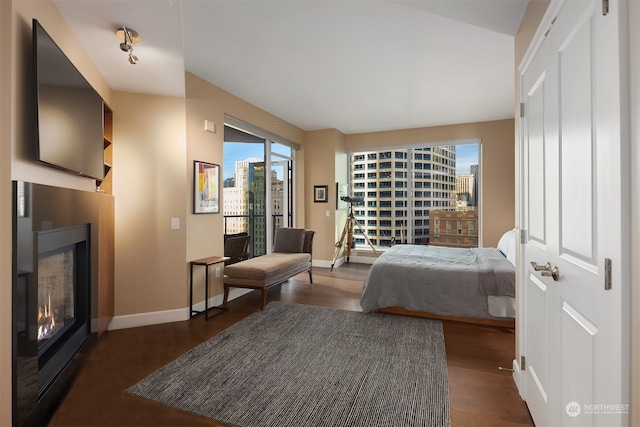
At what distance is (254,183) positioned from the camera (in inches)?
192

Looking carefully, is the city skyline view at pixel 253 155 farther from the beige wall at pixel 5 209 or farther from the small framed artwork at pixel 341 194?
the beige wall at pixel 5 209

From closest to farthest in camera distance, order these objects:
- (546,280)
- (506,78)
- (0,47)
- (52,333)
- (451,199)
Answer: (0,47)
(546,280)
(52,333)
(506,78)
(451,199)

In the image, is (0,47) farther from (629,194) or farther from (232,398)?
(629,194)

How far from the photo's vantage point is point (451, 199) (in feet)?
19.1

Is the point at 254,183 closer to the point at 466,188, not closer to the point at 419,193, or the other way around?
the point at 419,193

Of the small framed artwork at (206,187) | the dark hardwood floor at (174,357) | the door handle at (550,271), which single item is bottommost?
the dark hardwood floor at (174,357)

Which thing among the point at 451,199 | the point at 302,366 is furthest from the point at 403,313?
the point at 451,199

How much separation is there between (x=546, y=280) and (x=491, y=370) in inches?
43.6

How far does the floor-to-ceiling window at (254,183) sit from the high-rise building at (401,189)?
1.81 metres

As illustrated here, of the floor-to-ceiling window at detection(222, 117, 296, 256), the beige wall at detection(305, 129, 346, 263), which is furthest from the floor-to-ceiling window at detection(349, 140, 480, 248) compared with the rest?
the floor-to-ceiling window at detection(222, 117, 296, 256)

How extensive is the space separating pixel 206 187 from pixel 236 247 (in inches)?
45.0

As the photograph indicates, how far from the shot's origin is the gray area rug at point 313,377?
5.53 ft

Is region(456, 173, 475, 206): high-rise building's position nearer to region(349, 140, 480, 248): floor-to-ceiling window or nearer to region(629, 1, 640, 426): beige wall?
region(349, 140, 480, 248): floor-to-ceiling window

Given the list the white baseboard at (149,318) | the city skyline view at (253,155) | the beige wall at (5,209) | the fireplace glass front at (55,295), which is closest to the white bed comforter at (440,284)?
the white baseboard at (149,318)
